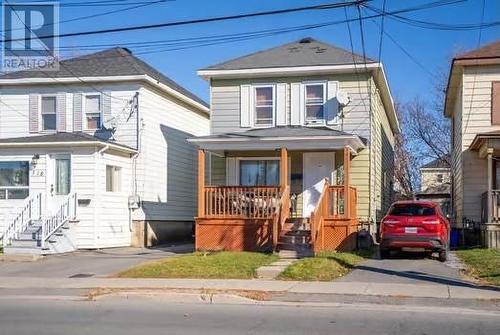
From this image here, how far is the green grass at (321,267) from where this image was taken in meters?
14.9

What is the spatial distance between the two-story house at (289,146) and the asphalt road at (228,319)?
→ 27.1 feet

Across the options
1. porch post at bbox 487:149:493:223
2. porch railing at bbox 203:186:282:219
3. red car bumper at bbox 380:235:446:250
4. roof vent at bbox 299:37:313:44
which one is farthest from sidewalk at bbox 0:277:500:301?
roof vent at bbox 299:37:313:44

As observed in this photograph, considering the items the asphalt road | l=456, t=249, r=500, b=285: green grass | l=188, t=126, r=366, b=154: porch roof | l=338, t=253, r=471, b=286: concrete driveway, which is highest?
l=188, t=126, r=366, b=154: porch roof

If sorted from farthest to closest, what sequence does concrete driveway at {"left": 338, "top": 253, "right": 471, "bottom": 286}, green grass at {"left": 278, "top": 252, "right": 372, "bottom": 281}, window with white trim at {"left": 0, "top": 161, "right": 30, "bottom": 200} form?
window with white trim at {"left": 0, "top": 161, "right": 30, "bottom": 200} < green grass at {"left": 278, "top": 252, "right": 372, "bottom": 281} < concrete driveway at {"left": 338, "top": 253, "right": 471, "bottom": 286}

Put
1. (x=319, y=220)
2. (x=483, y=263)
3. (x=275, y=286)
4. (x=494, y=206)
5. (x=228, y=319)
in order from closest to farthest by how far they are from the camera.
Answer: (x=228, y=319), (x=275, y=286), (x=483, y=263), (x=319, y=220), (x=494, y=206)

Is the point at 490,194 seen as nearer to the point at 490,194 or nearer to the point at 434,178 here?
the point at 490,194

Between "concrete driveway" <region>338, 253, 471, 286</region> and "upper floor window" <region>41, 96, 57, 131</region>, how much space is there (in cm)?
1333

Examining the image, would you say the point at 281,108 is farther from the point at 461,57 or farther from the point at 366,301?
the point at 366,301

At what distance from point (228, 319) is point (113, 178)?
548 inches

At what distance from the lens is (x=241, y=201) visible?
2052cm

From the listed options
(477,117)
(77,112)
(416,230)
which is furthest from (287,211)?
(77,112)

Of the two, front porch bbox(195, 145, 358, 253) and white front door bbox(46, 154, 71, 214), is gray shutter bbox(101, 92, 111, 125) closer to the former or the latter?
white front door bbox(46, 154, 71, 214)

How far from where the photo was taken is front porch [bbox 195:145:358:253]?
19406 mm

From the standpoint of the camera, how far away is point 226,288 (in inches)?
520
